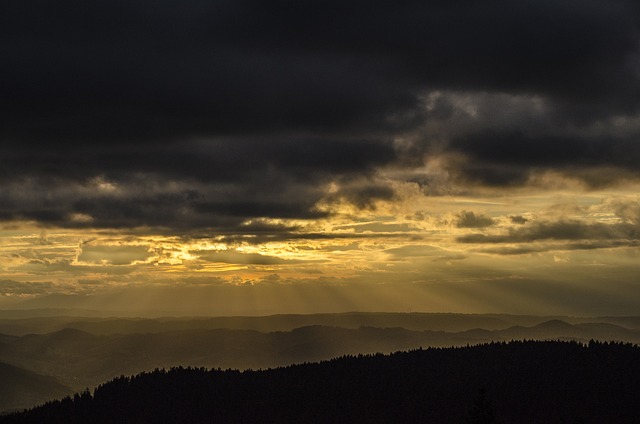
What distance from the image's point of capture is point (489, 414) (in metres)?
151

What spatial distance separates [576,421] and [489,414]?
118 ft

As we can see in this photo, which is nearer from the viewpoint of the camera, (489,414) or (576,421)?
(489,414)

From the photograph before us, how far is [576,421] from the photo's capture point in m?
178
